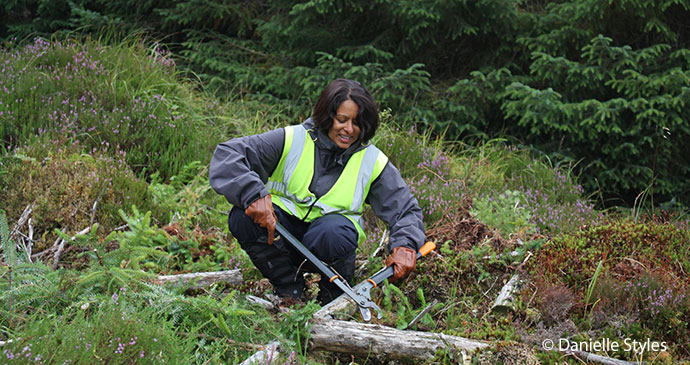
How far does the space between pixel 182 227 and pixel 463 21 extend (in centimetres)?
436

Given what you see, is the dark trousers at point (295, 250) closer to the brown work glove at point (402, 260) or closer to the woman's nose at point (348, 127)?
the brown work glove at point (402, 260)

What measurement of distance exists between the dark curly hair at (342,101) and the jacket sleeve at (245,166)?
27cm

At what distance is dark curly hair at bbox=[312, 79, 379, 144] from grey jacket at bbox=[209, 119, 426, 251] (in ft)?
0.25

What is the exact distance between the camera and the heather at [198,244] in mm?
2998

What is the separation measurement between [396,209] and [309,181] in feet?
1.83

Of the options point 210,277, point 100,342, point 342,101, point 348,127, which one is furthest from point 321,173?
point 100,342

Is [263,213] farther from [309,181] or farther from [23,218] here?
[23,218]

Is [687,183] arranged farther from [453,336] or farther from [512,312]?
[453,336]

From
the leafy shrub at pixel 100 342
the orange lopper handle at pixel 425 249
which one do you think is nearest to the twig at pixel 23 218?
the leafy shrub at pixel 100 342

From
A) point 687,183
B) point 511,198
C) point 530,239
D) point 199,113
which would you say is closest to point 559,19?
point 687,183

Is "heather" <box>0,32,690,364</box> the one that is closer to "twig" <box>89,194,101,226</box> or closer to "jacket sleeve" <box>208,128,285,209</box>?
"twig" <box>89,194,101,226</box>

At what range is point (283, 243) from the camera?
3.68m

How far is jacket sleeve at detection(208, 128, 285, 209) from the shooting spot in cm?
337

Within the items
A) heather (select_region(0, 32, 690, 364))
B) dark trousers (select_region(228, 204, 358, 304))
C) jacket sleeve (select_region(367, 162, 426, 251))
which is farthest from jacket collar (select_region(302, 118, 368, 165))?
heather (select_region(0, 32, 690, 364))
